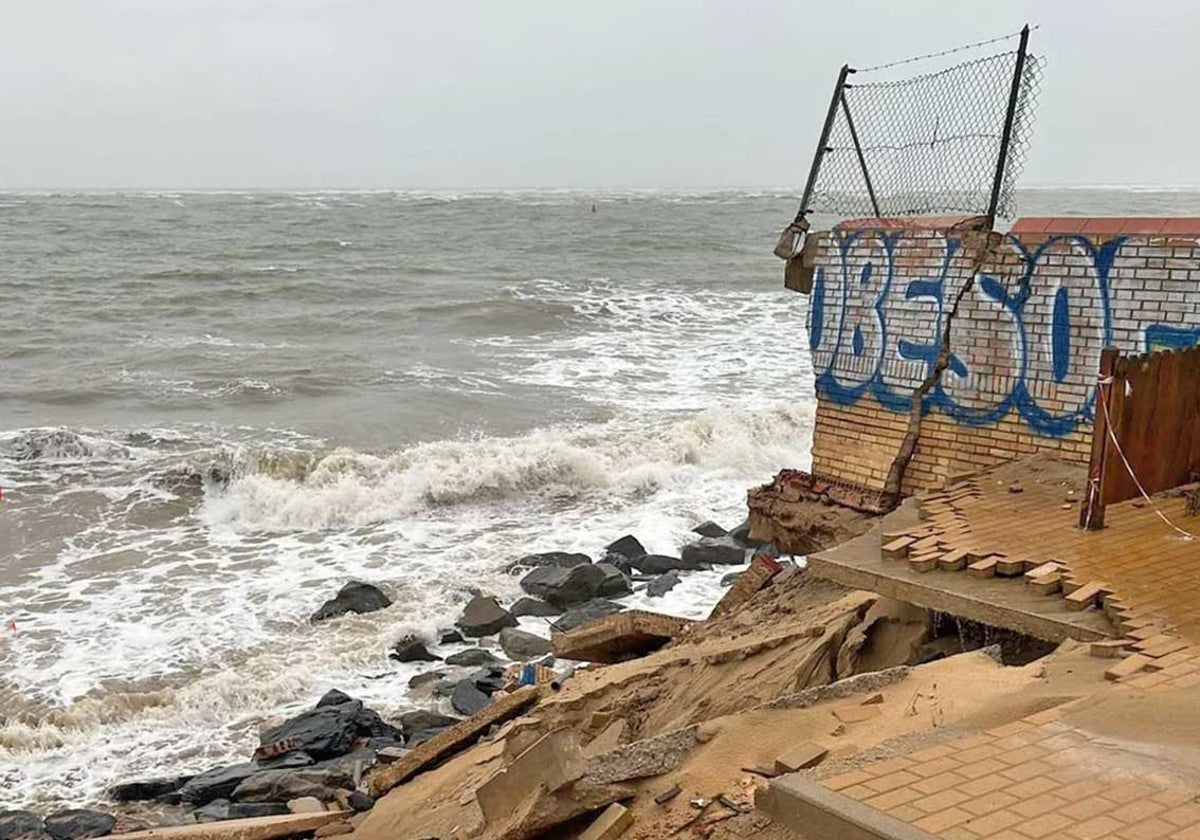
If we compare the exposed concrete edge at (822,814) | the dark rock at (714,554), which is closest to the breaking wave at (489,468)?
the dark rock at (714,554)

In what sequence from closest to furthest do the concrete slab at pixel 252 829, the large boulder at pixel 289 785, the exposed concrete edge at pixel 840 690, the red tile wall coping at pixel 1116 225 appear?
the exposed concrete edge at pixel 840 690
the concrete slab at pixel 252 829
the red tile wall coping at pixel 1116 225
the large boulder at pixel 289 785

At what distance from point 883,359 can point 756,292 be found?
26.0 metres

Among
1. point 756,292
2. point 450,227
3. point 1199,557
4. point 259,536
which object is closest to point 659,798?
point 1199,557

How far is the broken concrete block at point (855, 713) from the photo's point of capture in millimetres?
4234

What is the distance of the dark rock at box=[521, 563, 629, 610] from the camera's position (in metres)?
11.0

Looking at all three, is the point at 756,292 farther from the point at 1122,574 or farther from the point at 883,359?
the point at 1122,574

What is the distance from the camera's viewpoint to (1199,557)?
17.8ft

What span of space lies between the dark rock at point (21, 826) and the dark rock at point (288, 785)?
121 cm

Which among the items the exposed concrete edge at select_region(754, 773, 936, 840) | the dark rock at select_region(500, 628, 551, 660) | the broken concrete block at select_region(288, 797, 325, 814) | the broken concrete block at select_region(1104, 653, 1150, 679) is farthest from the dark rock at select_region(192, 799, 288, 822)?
the broken concrete block at select_region(1104, 653, 1150, 679)

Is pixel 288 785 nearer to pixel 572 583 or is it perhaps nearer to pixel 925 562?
pixel 572 583

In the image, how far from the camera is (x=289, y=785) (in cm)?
739

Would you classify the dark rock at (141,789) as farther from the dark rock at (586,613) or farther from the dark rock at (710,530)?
the dark rock at (710,530)

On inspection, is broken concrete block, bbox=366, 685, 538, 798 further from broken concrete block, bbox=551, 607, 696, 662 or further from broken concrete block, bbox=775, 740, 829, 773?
broken concrete block, bbox=775, 740, 829, 773

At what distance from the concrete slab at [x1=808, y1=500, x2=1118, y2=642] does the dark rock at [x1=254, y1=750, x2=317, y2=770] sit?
424 centimetres
